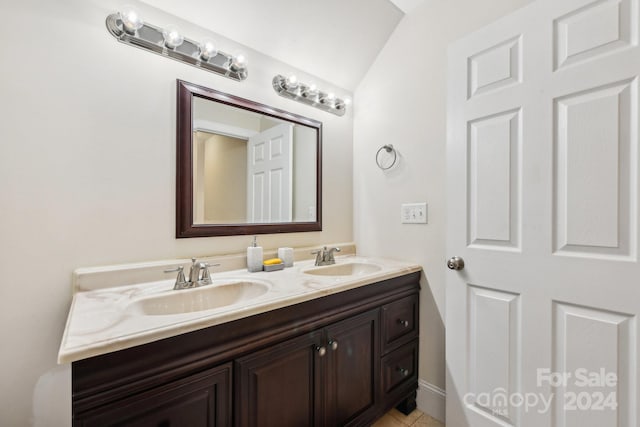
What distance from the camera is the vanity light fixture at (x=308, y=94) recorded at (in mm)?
A: 1676

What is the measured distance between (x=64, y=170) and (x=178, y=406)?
0.97m

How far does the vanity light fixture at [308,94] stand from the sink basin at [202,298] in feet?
3.66

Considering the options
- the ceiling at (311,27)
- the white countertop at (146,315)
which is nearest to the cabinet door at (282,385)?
the white countertop at (146,315)

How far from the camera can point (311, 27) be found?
5.39 feet

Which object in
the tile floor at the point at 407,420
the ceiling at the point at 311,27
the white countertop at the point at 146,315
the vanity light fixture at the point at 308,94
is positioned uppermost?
the ceiling at the point at 311,27

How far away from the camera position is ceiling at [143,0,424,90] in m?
1.40

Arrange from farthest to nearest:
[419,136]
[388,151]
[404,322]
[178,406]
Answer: [388,151]
[419,136]
[404,322]
[178,406]

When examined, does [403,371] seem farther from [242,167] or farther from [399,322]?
[242,167]

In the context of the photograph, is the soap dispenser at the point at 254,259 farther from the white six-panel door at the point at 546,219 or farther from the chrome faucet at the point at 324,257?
the white six-panel door at the point at 546,219

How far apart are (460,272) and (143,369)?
130 centimetres

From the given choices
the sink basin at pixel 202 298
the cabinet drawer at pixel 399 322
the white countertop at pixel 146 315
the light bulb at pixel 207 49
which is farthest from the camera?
the cabinet drawer at pixel 399 322

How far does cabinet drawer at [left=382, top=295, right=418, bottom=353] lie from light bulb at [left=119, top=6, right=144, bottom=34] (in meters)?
1.66

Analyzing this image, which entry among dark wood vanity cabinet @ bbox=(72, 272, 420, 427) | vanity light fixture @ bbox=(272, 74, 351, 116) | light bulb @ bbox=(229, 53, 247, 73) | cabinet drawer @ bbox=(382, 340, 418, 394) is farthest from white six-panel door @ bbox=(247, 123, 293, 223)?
cabinet drawer @ bbox=(382, 340, 418, 394)

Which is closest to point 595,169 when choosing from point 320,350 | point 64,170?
point 320,350
